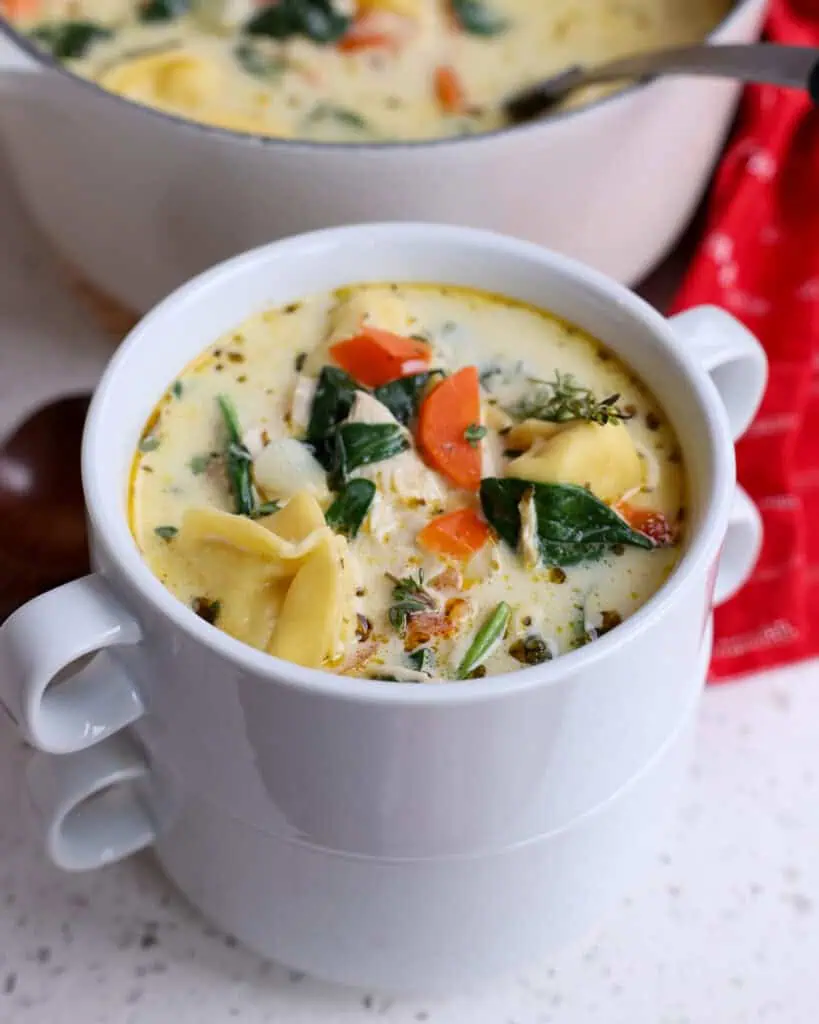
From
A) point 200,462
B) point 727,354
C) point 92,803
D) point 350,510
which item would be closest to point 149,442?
point 200,462

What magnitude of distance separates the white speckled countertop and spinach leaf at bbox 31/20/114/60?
2.05 feet

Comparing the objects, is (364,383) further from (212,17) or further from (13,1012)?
(212,17)

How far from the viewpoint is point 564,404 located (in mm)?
863

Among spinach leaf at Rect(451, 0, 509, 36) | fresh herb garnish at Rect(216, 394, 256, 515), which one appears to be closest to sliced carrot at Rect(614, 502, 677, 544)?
fresh herb garnish at Rect(216, 394, 256, 515)

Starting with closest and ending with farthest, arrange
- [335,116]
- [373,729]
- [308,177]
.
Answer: [373,729], [308,177], [335,116]

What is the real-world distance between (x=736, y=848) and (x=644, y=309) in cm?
40

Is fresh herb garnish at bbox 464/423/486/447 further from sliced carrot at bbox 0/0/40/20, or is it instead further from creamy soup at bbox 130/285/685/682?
sliced carrot at bbox 0/0/40/20

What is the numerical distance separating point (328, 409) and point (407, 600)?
0.15 meters

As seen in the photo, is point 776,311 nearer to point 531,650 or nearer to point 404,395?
point 404,395

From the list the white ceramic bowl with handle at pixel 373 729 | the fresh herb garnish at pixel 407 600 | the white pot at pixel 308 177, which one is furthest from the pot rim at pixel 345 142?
the fresh herb garnish at pixel 407 600

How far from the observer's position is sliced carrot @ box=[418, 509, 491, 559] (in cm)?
81

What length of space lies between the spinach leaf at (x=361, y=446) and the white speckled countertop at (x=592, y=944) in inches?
13.6

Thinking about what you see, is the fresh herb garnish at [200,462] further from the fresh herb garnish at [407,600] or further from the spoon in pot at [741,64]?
the spoon in pot at [741,64]

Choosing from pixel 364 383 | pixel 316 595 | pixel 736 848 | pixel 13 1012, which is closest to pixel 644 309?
pixel 364 383
